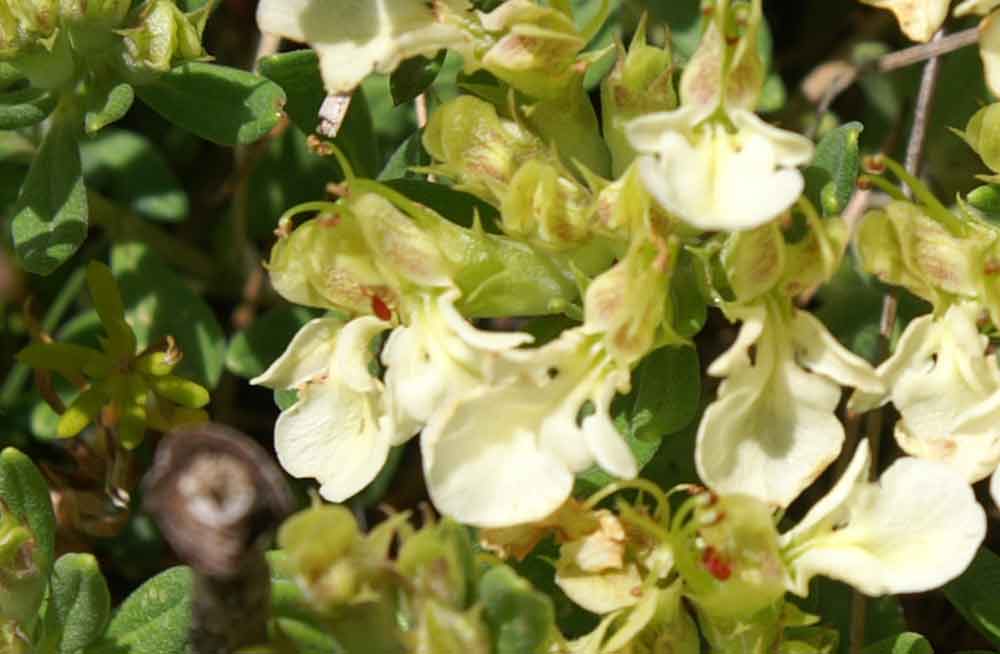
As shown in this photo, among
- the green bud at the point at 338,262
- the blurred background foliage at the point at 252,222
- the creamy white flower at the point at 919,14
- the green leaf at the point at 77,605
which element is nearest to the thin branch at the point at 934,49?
the blurred background foliage at the point at 252,222

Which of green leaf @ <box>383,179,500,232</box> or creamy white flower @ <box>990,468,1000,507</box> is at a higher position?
green leaf @ <box>383,179,500,232</box>

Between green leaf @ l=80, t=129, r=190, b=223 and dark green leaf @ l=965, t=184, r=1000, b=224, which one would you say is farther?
green leaf @ l=80, t=129, r=190, b=223

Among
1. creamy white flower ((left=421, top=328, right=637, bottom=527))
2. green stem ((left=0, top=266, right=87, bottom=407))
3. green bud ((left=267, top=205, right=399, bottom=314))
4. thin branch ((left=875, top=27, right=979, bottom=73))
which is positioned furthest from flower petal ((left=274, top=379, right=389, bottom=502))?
thin branch ((left=875, top=27, right=979, bottom=73))

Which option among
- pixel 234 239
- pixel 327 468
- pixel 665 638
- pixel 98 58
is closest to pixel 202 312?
pixel 234 239

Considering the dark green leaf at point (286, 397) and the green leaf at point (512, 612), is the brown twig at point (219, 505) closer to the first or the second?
the green leaf at point (512, 612)

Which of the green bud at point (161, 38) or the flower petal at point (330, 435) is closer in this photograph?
the flower petal at point (330, 435)

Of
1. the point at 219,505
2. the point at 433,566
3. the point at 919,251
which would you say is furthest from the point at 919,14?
the point at 219,505

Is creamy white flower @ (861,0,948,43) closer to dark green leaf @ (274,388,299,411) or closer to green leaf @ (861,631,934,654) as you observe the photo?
green leaf @ (861,631,934,654)

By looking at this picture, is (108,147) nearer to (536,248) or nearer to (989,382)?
(536,248)
